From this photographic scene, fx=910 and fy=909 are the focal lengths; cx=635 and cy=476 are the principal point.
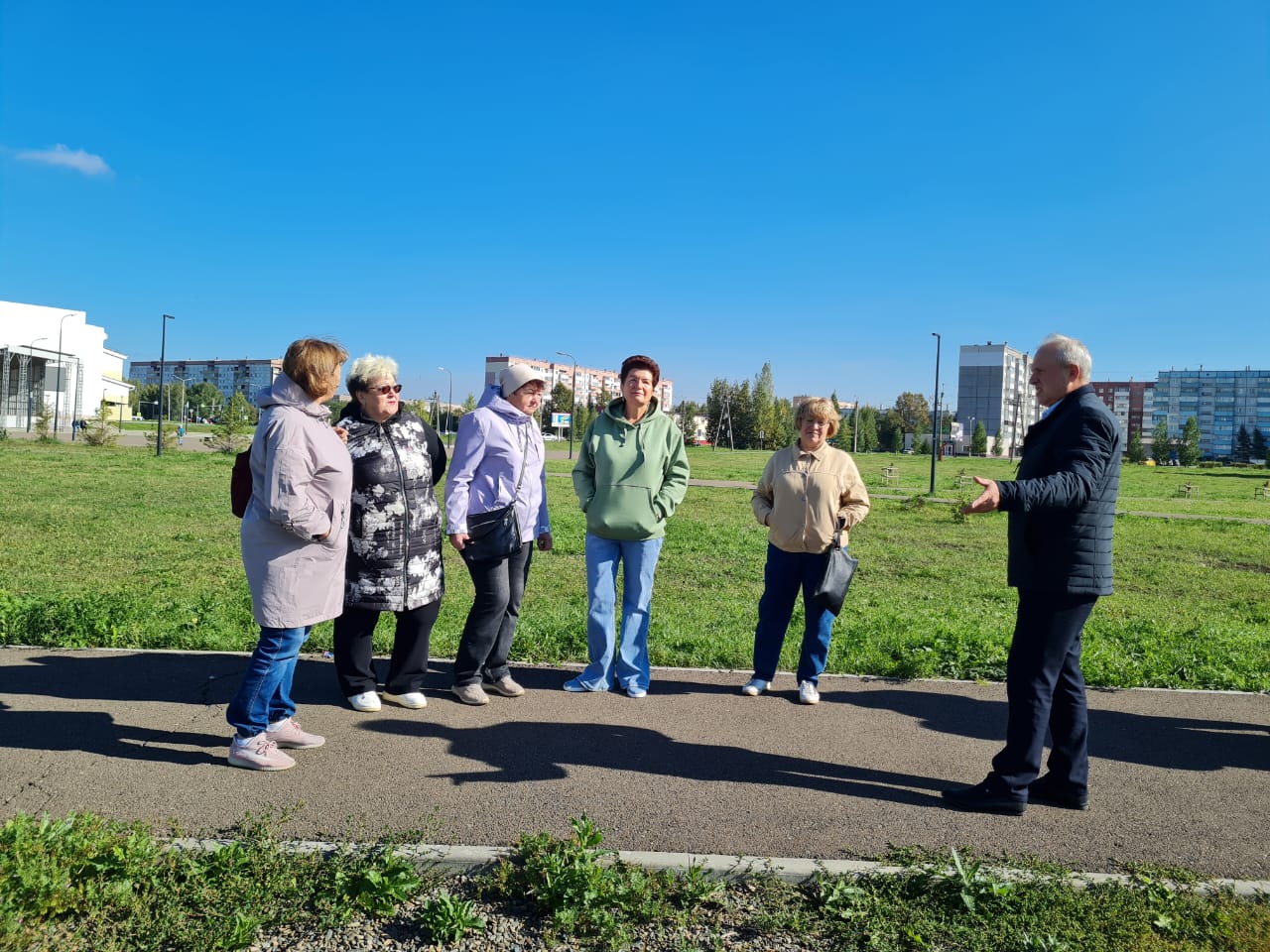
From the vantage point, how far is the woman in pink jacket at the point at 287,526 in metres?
4.01

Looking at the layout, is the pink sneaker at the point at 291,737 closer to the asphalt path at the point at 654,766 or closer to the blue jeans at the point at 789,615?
the asphalt path at the point at 654,766

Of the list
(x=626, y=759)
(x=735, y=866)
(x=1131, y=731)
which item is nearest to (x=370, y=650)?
(x=626, y=759)

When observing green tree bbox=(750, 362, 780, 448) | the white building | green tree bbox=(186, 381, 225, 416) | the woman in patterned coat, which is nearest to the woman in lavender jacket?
the woman in patterned coat

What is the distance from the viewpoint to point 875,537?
679 inches

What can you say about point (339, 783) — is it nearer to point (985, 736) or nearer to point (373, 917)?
point (373, 917)

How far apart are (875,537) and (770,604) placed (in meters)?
12.2

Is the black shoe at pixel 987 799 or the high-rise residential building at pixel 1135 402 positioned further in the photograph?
the high-rise residential building at pixel 1135 402

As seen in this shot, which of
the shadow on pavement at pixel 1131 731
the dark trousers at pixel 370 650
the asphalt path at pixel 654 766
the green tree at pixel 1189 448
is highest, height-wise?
the green tree at pixel 1189 448

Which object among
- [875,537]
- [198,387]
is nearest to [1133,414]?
[198,387]

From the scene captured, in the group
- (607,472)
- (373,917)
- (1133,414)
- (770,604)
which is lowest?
(373,917)

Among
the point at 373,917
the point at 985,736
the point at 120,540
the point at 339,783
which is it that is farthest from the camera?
the point at 120,540

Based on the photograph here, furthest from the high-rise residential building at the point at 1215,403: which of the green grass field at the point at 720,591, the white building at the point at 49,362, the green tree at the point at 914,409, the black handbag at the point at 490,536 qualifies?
the black handbag at the point at 490,536

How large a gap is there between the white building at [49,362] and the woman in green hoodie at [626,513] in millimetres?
69499

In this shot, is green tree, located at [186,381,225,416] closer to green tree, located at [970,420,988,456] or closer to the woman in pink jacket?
green tree, located at [970,420,988,456]
